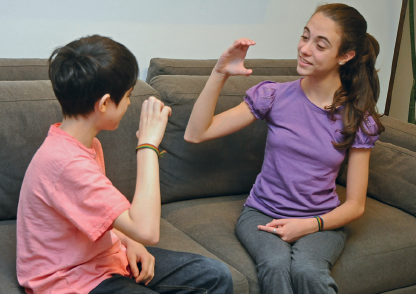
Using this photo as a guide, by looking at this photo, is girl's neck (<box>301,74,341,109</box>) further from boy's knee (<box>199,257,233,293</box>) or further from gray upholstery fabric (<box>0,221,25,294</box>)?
gray upholstery fabric (<box>0,221,25,294</box>)

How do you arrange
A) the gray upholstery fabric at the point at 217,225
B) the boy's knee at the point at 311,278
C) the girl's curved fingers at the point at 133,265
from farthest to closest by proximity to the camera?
1. the gray upholstery fabric at the point at 217,225
2. the boy's knee at the point at 311,278
3. the girl's curved fingers at the point at 133,265

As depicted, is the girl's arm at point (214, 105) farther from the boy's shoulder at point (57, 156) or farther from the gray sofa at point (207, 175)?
the boy's shoulder at point (57, 156)

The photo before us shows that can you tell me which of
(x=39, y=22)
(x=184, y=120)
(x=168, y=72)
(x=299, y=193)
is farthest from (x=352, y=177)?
(x=39, y=22)

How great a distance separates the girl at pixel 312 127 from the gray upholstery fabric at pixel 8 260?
683 mm

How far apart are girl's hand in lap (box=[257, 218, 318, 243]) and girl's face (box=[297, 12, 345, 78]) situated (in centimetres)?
51

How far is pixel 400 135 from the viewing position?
2.14 metres

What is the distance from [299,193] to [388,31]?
2041 mm

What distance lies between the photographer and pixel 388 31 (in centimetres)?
316

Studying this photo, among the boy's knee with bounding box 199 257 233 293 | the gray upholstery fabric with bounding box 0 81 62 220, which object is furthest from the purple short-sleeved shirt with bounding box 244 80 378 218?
the gray upholstery fabric with bounding box 0 81 62 220

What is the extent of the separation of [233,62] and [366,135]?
0.53 metres

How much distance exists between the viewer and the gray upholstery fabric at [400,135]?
209cm

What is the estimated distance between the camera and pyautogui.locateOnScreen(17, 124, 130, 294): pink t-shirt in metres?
1.01

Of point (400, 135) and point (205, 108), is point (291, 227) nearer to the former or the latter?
point (205, 108)

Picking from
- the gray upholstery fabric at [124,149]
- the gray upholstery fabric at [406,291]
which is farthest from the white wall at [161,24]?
the gray upholstery fabric at [406,291]
